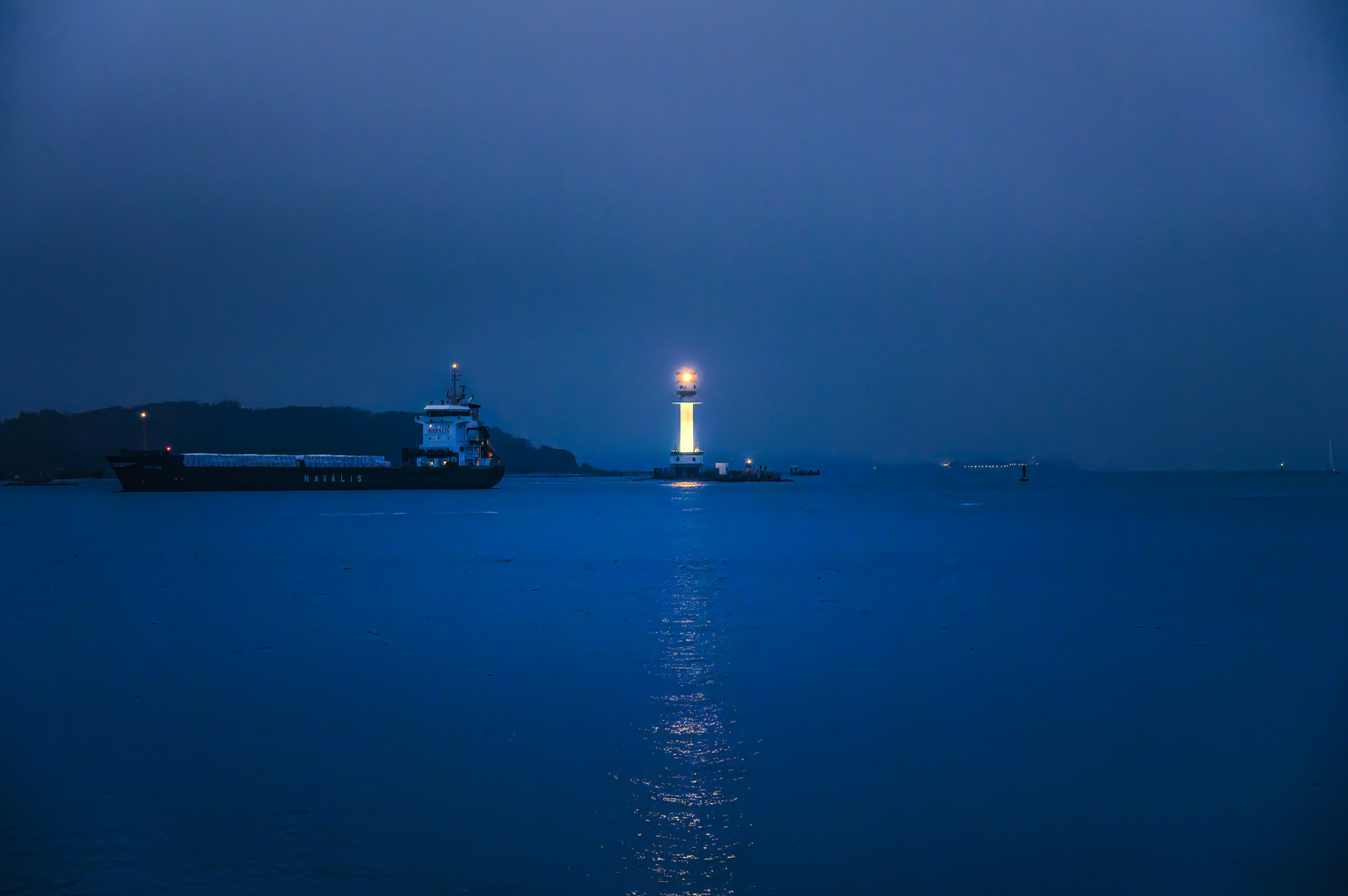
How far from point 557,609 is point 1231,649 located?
10.3 meters

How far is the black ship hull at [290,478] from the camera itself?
199ft

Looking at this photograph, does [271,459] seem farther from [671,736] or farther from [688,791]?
[688,791]

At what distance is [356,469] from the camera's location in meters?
67.8

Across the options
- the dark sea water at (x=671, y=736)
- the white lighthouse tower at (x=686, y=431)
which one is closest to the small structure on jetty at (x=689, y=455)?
the white lighthouse tower at (x=686, y=431)

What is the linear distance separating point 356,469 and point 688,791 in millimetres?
67099

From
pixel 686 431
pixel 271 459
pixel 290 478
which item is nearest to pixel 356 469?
pixel 290 478

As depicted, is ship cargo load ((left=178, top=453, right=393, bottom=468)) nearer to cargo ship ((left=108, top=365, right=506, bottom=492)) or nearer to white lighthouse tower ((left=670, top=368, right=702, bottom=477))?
cargo ship ((left=108, top=365, right=506, bottom=492))

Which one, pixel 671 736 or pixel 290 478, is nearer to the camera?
pixel 671 736

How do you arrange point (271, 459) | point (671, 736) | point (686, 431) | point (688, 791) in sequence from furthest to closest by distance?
point (686, 431) < point (271, 459) < point (671, 736) < point (688, 791)

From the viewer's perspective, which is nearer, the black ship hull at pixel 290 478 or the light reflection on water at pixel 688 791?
the light reflection on water at pixel 688 791

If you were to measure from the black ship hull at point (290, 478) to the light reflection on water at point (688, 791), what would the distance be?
60436 millimetres

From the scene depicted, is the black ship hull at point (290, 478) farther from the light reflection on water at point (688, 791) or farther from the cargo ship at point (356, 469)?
the light reflection on water at point (688, 791)

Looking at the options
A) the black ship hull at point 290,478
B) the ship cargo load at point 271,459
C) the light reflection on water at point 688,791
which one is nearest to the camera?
the light reflection on water at point 688,791

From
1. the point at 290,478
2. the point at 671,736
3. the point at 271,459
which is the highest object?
the point at 271,459
